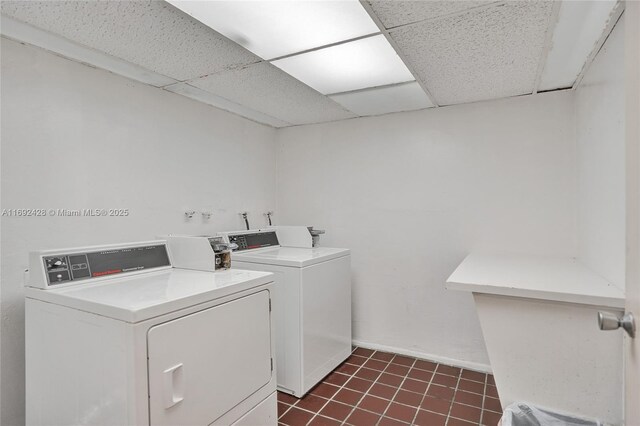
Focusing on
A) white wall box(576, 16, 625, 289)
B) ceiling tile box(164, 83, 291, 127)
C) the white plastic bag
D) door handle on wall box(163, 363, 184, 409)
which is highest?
ceiling tile box(164, 83, 291, 127)

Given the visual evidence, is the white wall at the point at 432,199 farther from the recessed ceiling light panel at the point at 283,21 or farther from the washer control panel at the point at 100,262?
the washer control panel at the point at 100,262

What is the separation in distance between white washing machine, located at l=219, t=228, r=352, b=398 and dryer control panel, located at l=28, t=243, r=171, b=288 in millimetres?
680

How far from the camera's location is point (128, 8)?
1.43 meters

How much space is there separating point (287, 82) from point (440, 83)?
39.7 inches

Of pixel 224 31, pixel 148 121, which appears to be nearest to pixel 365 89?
pixel 224 31

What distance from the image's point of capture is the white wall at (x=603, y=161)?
4.98 ft

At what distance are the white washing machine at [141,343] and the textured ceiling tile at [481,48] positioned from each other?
4.75 feet

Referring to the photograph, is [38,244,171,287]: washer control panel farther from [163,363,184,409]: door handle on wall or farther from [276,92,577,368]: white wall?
[276,92,577,368]: white wall

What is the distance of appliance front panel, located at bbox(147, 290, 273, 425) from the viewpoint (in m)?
1.29

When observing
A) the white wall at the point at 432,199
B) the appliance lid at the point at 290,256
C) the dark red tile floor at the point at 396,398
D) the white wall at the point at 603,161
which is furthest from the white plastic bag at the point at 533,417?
the appliance lid at the point at 290,256

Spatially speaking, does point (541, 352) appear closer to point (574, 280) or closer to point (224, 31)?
point (574, 280)

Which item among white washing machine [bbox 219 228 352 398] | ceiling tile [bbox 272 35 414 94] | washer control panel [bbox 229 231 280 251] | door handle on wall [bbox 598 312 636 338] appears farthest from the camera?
washer control panel [bbox 229 231 280 251]

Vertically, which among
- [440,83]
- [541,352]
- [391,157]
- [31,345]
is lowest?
[541,352]

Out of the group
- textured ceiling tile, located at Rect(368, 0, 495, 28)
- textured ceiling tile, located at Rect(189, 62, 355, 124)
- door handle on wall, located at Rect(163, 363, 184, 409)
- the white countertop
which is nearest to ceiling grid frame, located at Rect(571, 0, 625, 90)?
textured ceiling tile, located at Rect(368, 0, 495, 28)
